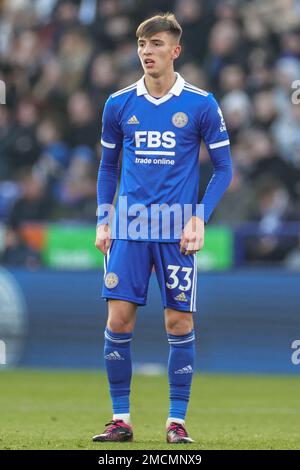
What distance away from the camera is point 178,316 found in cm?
721

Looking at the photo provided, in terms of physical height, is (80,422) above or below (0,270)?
below

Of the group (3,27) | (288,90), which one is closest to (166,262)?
(288,90)

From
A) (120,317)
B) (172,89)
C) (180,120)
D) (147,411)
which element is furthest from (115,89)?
(120,317)

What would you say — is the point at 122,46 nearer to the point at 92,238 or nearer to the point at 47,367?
the point at 92,238

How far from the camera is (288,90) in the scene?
15.4 meters

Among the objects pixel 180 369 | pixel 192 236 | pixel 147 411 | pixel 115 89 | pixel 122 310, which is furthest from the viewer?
pixel 115 89

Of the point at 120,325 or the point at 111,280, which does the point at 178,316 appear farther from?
the point at 111,280

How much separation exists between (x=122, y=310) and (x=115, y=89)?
367 inches

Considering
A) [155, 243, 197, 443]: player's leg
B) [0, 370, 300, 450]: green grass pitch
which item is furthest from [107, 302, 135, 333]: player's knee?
[0, 370, 300, 450]: green grass pitch

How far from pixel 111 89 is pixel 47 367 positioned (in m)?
4.13

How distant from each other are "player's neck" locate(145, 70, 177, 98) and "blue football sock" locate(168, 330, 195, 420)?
1436 millimetres

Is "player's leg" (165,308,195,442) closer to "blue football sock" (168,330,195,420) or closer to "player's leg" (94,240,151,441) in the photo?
"blue football sock" (168,330,195,420)

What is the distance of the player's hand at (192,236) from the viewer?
23.2 feet

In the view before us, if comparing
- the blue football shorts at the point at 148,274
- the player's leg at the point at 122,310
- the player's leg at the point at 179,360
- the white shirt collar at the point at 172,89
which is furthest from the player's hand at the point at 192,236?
the white shirt collar at the point at 172,89
